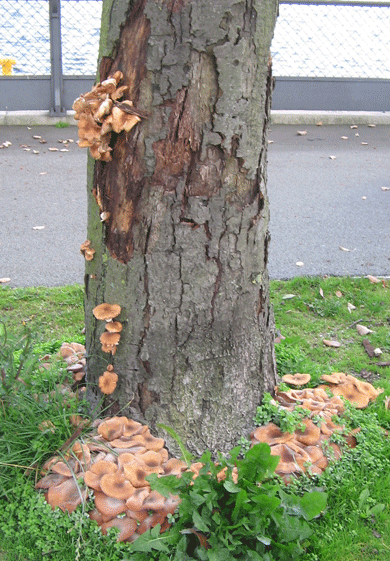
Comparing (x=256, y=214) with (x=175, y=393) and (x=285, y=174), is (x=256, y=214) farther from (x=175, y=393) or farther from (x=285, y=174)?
(x=285, y=174)

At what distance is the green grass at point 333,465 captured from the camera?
2.34 meters

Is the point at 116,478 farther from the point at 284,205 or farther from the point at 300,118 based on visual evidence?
the point at 300,118

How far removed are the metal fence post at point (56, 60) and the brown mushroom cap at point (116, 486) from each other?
341 inches

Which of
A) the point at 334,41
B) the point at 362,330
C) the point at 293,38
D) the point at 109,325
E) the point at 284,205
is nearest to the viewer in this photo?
the point at 109,325

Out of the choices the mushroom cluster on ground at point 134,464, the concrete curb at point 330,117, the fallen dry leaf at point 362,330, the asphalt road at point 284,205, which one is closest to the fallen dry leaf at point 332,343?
the fallen dry leaf at point 362,330

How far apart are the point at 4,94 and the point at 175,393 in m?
8.79

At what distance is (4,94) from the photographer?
9.91m

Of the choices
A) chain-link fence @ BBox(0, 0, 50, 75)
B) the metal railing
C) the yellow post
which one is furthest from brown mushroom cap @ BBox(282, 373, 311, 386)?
the yellow post

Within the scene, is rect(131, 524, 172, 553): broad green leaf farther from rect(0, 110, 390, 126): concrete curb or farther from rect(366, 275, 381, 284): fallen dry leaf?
rect(0, 110, 390, 126): concrete curb

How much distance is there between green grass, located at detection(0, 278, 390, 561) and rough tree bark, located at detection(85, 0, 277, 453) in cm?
44

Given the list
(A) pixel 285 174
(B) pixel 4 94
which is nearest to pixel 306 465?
(A) pixel 285 174

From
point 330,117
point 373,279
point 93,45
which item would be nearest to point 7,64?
point 93,45

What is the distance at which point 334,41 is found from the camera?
11.5 m

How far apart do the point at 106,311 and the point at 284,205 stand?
4.72 meters
